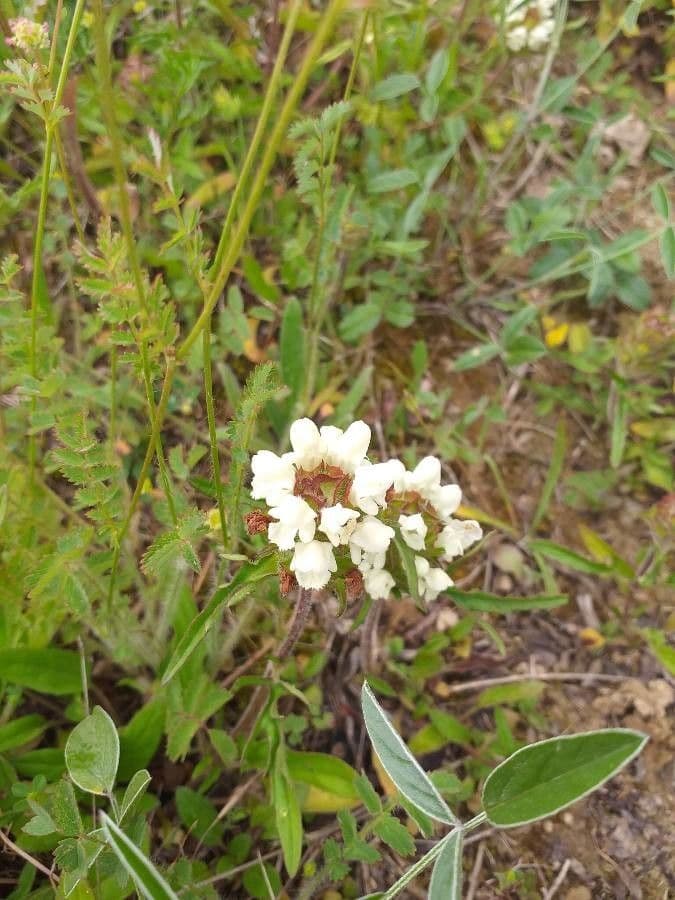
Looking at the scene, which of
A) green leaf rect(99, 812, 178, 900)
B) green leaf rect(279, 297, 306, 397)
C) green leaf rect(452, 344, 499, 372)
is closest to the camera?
green leaf rect(99, 812, 178, 900)

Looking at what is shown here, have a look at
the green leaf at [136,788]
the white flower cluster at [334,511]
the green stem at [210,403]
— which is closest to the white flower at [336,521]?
the white flower cluster at [334,511]

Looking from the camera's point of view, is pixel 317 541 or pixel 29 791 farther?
pixel 29 791

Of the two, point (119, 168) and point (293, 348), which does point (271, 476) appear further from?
point (293, 348)

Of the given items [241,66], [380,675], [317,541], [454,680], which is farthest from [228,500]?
[241,66]

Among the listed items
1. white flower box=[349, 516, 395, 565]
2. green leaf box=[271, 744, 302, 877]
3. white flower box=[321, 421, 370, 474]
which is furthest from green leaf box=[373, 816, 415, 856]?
white flower box=[321, 421, 370, 474]

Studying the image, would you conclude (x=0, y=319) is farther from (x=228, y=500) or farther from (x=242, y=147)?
(x=242, y=147)

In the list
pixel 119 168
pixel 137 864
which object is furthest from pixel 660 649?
pixel 119 168

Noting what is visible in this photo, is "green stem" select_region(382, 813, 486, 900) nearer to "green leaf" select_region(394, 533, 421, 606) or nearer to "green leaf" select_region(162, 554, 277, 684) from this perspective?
"green leaf" select_region(394, 533, 421, 606)
